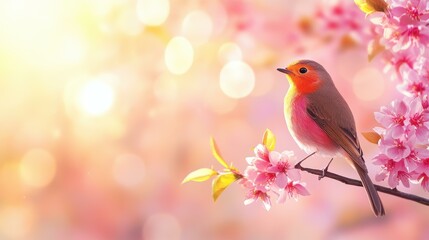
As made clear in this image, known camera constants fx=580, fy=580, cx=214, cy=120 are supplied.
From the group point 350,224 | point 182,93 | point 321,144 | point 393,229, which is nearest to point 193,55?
point 182,93

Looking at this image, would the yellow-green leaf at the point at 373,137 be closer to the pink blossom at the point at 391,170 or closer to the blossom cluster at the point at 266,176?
the pink blossom at the point at 391,170

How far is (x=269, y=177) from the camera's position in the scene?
104 cm

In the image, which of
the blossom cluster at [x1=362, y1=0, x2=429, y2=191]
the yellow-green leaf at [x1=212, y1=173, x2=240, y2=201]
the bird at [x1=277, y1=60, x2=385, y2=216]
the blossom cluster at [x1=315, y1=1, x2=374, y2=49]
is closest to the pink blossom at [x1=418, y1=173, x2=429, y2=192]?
the blossom cluster at [x1=362, y1=0, x2=429, y2=191]


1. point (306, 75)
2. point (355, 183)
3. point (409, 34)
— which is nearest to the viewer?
point (355, 183)

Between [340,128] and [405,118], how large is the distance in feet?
0.56

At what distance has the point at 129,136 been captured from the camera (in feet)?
8.13

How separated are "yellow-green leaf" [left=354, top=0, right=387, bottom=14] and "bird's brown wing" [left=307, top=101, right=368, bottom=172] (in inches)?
8.6

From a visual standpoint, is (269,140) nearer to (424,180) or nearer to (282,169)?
(282,169)

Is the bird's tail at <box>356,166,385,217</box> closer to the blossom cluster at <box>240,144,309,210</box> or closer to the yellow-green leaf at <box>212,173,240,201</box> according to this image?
the blossom cluster at <box>240,144,309,210</box>

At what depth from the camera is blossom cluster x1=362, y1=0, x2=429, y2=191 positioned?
103 cm

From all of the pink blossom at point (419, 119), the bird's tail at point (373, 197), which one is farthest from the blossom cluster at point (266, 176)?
the pink blossom at point (419, 119)

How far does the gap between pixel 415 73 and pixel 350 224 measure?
4.49 ft

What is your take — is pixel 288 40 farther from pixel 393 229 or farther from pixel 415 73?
pixel 415 73

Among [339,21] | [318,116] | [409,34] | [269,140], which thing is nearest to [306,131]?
[318,116]
